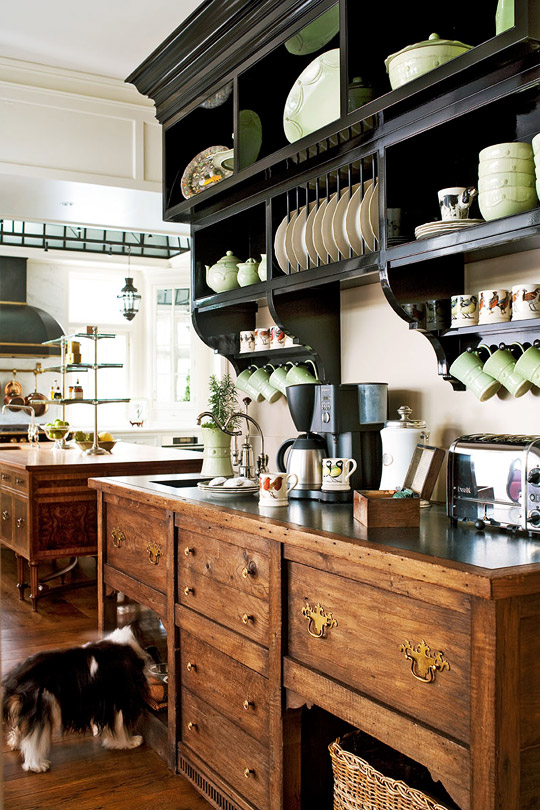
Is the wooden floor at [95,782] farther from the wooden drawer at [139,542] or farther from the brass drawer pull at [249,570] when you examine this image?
the brass drawer pull at [249,570]

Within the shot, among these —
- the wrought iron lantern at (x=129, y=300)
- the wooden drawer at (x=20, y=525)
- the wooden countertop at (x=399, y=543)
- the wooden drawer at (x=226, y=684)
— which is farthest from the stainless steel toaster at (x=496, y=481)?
the wrought iron lantern at (x=129, y=300)

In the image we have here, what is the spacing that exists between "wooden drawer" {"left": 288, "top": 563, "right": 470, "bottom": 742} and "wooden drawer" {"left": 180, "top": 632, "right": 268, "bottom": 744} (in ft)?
0.74

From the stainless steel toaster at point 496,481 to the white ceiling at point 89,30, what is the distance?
2762mm

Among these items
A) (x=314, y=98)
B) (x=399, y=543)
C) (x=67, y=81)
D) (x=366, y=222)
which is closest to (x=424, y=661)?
(x=399, y=543)

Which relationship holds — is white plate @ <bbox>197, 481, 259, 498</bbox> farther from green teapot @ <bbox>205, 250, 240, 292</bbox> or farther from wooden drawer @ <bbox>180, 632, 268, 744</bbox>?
green teapot @ <bbox>205, 250, 240, 292</bbox>

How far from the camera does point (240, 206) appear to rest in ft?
9.02

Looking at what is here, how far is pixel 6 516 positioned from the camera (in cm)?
484

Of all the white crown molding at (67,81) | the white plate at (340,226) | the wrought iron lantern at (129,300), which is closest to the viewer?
the white plate at (340,226)

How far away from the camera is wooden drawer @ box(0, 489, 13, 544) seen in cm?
473

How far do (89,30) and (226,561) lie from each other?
2917mm

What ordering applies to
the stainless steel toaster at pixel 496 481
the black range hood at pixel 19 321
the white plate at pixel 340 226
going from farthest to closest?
the black range hood at pixel 19 321, the white plate at pixel 340 226, the stainless steel toaster at pixel 496 481

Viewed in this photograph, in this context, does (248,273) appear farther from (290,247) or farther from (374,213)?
(374,213)

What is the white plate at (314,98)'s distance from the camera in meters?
2.22

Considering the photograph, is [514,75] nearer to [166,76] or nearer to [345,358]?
[345,358]
